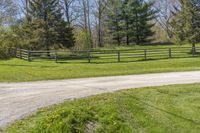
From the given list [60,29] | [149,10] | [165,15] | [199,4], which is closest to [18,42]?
[60,29]

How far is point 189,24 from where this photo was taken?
1695 inches

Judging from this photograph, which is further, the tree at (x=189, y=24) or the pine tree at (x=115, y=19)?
the pine tree at (x=115, y=19)

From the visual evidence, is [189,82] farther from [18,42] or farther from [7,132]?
[18,42]

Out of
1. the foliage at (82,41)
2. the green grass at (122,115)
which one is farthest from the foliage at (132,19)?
the green grass at (122,115)

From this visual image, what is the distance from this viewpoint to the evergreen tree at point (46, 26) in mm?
42250

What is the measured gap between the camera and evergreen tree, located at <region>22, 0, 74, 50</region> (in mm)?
42250

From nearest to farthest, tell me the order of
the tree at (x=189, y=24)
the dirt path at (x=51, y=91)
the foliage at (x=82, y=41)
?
1. the dirt path at (x=51, y=91)
2. the tree at (x=189, y=24)
3. the foliage at (x=82, y=41)

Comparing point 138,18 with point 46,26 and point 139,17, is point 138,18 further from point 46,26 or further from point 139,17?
point 46,26

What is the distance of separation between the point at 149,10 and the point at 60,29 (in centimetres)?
2170

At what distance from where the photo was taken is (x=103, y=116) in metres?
11.5

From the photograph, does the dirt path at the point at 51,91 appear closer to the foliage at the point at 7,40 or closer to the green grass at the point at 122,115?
the green grass at the point at 122,115

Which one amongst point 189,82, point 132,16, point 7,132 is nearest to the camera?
point 7,132

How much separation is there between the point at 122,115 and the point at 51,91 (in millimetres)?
4780

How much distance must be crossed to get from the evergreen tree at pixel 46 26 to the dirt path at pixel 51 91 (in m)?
24.3
